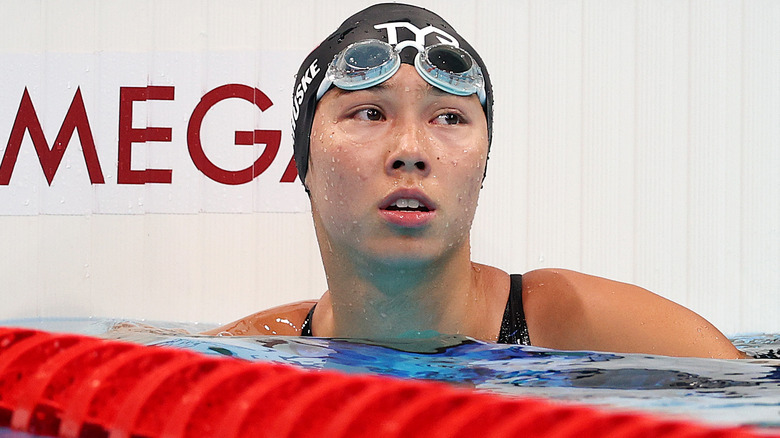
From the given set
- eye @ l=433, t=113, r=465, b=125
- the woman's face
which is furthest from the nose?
eye @ l=433, t=113, r=465, b=125

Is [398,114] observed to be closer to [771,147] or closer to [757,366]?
[757,366]

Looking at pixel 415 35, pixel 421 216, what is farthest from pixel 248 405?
pixel 415 35

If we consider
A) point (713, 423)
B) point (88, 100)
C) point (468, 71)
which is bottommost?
point (713, 423)

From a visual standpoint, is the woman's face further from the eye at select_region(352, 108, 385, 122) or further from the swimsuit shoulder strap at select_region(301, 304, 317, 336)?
the swimsuit shoulder strap at select_region(301, 304, 317, 336)

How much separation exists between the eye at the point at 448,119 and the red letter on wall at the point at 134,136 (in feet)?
8.33

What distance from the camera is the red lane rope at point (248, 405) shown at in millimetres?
1034

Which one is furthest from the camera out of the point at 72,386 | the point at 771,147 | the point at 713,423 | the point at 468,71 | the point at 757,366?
the point at 771,147

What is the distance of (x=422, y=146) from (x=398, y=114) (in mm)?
136

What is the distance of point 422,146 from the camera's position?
188cm

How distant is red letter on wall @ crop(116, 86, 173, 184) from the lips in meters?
2.59

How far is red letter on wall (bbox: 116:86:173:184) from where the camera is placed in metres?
4.20

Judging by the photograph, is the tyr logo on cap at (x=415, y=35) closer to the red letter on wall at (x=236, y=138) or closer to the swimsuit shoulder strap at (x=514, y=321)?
the swimsuit shoulder strap at (x=514, y=321)

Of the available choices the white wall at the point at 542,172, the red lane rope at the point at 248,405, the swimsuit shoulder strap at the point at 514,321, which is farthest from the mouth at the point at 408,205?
the white wall at the point at 542,172

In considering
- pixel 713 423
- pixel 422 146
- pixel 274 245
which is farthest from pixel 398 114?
pixel 274 245
